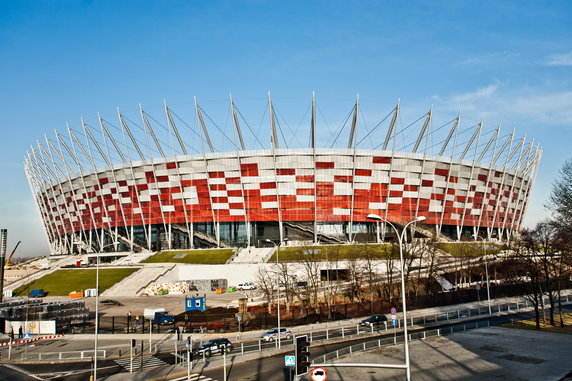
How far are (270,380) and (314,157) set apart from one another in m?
73.0

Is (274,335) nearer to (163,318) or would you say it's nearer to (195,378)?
(195,378)

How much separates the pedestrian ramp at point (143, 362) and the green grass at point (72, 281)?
42545 mm

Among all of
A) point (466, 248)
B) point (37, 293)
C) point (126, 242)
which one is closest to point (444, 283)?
point (466, 248)

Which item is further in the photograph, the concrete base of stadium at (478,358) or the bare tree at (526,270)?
the bare tree at (526,270)

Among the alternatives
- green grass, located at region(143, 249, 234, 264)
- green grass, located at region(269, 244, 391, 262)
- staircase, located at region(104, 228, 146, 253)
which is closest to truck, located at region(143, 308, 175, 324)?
green grass, located at region(269, 244, 391, 262)

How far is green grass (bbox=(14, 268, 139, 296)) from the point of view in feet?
252

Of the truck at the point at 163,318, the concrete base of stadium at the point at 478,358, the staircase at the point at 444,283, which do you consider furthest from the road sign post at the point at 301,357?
the staircase at the point at 444,283

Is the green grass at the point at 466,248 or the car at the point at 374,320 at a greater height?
the green grass at the point at 466,248

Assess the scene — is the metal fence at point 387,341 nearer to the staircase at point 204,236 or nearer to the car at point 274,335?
the car at point 274,335

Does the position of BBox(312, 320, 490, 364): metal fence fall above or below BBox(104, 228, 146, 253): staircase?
below

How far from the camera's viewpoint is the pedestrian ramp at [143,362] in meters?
31.7

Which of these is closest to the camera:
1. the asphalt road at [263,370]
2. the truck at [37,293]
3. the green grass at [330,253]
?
the asphalt road at [263,370]

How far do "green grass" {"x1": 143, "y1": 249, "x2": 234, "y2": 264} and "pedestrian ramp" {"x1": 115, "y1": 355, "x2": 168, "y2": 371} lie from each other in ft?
165

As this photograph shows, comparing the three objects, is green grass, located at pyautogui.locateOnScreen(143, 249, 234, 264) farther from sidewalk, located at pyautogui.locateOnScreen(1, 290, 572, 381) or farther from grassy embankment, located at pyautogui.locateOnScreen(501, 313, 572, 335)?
grassy embankment, located at pyautogui.locateOnScreen(501, 313, 572, 335)
